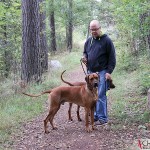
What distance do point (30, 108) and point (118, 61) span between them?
806 cm

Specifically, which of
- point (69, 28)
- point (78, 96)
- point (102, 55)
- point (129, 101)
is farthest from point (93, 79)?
point (69, 28)

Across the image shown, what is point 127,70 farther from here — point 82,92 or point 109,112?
point 82,92

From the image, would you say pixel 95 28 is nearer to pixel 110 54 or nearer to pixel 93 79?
pixel 110 54

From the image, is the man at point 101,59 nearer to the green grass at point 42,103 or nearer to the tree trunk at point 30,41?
the green grass at point 42,103

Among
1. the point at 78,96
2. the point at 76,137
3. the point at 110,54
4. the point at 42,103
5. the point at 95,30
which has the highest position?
the point at 95,30

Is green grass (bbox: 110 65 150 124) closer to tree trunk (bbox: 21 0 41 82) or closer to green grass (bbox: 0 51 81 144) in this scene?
green grass (bbox: 0 51 81 144)


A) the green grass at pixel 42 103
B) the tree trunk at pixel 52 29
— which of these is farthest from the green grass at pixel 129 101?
the tree trunk at pixel 52 29

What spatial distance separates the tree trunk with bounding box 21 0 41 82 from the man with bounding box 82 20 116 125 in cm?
441

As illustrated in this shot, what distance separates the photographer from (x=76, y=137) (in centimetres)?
621

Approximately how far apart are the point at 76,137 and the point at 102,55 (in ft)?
6.04

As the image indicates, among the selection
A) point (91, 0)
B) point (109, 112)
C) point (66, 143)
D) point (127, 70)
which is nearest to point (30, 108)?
point (109, 112)

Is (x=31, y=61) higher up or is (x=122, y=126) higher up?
(x=31, y=61)

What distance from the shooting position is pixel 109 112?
821 cm

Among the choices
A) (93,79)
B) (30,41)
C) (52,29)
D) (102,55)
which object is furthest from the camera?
(52,29)
